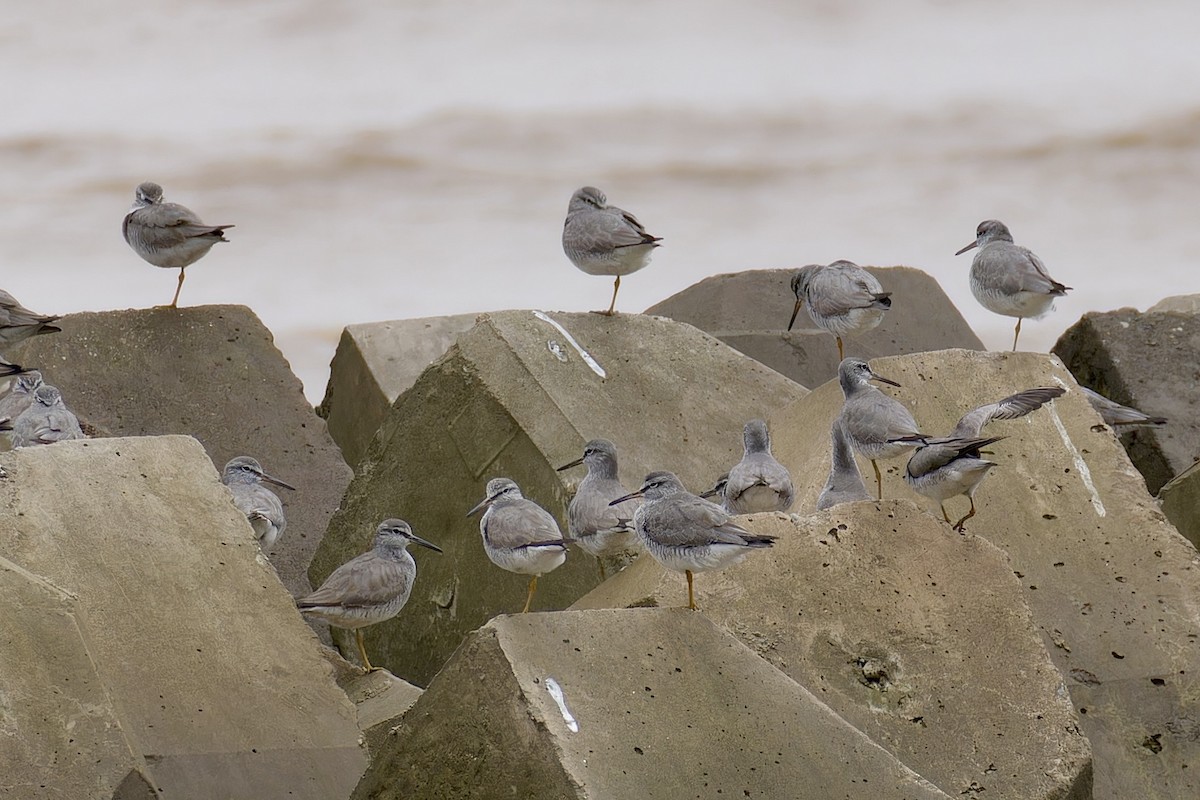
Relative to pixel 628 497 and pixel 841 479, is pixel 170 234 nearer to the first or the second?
pixel 628 497

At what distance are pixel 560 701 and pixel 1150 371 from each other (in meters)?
7.01

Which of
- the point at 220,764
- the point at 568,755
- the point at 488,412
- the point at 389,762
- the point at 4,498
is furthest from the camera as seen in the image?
the point at 488,412

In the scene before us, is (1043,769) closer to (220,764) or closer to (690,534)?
(690,534)

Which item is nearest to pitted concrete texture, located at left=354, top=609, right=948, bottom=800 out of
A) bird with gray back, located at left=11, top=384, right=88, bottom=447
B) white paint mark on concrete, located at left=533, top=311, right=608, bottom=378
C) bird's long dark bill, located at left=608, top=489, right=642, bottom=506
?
bird's long dark bill, located at left=608, top=489, right=642, bottom=506

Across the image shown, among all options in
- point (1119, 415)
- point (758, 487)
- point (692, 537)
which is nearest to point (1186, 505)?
point (1119, 415)

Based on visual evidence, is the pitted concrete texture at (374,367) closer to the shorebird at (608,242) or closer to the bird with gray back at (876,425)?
the shorebird at (608,242)

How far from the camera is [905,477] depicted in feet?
27.2

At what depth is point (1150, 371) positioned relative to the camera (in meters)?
11.3

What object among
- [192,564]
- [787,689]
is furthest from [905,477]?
[192,564]

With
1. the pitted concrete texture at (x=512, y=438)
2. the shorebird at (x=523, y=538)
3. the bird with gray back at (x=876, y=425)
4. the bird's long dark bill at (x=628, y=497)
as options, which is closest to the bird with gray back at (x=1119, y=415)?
the pitted concrete texture at (x=512, y=438)

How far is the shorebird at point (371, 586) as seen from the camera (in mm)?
8320

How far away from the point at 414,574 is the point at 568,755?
362 centimetres

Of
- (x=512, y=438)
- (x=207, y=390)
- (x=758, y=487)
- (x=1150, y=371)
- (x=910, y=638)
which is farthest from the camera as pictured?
(x=1150, y=371)

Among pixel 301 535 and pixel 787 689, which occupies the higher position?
pixel 787 689
